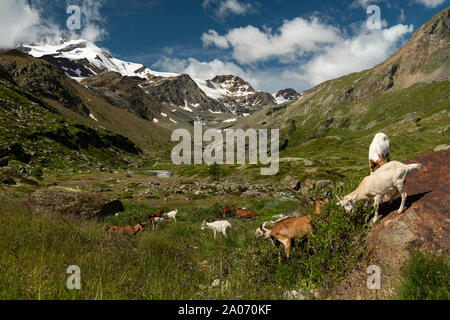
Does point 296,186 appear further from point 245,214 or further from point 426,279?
point 426,279

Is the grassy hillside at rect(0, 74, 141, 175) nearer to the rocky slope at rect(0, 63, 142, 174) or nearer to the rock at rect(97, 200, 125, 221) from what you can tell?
the rocky slope at rect(0, 63, 142, 174)

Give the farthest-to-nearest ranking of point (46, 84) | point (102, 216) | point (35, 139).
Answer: point (46, 84) < point (35, 139) < point (102, 216)

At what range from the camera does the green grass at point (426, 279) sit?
11.7ft

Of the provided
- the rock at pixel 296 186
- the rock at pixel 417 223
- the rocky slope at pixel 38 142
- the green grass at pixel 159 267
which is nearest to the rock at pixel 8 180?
the rocky slope at pixel 38 142

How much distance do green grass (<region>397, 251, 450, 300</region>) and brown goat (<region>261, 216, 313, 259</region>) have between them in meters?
2.00

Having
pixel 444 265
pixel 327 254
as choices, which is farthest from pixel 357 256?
pixel 444 265

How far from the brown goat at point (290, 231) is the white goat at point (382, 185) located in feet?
3.31

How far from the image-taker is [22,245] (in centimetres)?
587

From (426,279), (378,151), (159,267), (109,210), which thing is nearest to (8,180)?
(109,210)

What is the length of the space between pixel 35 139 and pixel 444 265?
2894 inches

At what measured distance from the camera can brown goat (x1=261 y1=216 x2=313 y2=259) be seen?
5.81 metres

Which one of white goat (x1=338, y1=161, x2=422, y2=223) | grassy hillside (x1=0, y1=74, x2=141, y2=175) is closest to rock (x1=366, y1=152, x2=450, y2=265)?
white goat (x1=338, y1=161, x2=422, y2=223)

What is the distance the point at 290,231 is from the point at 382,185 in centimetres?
232
